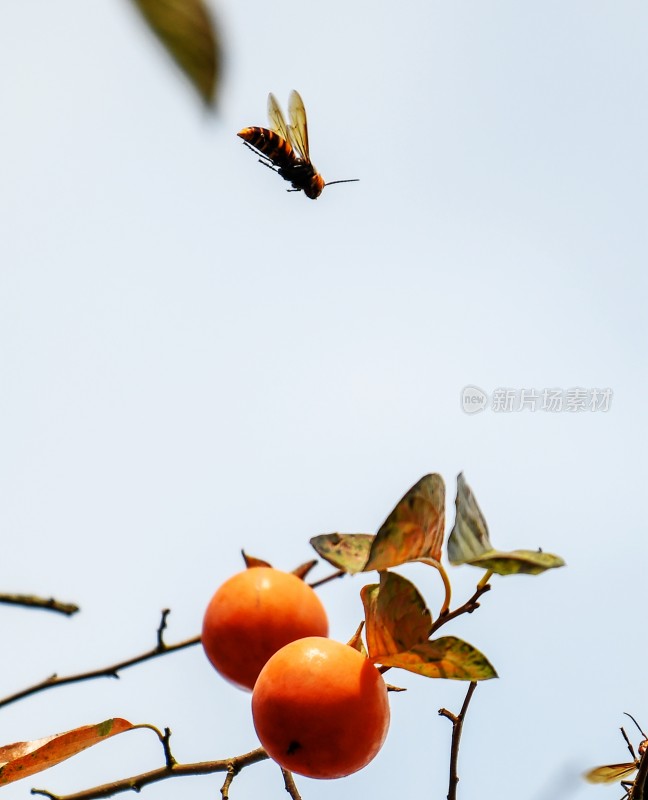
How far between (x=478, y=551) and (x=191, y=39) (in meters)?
1.14

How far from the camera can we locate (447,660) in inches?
57.2

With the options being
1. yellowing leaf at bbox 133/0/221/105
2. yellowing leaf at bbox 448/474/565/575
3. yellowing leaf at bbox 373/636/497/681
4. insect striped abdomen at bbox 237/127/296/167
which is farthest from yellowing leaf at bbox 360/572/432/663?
insect striped abdomen at bbox 237/127/296/167

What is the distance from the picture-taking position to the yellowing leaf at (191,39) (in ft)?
1.13

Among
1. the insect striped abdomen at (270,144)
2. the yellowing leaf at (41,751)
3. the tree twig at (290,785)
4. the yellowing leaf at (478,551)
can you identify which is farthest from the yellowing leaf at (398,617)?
the insect striped abdomen at (270,144)

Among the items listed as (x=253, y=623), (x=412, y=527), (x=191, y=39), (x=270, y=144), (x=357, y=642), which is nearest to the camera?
(x=191, y=39)

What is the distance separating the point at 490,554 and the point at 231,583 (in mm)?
878

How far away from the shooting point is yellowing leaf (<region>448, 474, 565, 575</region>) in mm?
1288

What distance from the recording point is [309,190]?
358 centimetres

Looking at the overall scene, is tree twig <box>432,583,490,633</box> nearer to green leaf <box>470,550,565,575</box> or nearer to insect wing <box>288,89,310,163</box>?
green leaf <box>470,550,565,575</box>

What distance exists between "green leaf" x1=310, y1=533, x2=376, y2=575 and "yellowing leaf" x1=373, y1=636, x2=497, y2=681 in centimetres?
19

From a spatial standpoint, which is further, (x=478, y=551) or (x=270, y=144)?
(x=270, y=144)

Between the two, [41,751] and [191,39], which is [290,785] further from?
[191,39]

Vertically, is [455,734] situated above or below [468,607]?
below

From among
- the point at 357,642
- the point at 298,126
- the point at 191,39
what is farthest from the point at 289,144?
the point at 191,39
